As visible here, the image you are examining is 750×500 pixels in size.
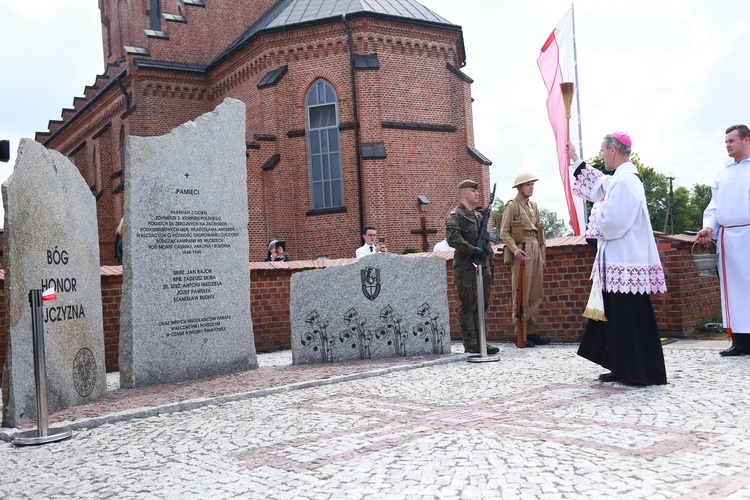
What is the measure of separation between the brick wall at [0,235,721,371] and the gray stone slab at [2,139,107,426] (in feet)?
7.55

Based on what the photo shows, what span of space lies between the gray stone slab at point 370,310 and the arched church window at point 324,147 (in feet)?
50.0

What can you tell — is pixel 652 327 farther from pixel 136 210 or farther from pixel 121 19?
pixel 121 19

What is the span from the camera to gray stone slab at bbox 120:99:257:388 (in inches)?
→ 290

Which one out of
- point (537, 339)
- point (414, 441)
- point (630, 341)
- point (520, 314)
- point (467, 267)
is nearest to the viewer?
point (414, 441)

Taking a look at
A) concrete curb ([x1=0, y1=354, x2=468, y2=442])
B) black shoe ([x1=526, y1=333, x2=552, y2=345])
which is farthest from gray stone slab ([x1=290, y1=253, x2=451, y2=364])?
black shoe ([x1=526, y1=333, x2=552, y2=345])

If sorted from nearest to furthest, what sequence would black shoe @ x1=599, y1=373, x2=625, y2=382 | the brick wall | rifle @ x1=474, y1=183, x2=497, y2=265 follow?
black shoe @ x1=599, y1=373, x2=625, y2=382 → rifle @ x1=474, y1=183, x2=497, y2=265 → the brick wall

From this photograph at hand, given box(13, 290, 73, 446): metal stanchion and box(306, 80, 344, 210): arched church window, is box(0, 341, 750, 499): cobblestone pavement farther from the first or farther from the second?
box(306, 80, 344, 210): arched church window

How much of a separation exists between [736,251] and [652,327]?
2248 millimetres

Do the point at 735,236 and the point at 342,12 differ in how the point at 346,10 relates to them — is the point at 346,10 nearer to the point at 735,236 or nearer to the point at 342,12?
the point at 342,12

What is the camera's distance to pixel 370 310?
28.8 feet

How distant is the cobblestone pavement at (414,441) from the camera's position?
3.43 metres

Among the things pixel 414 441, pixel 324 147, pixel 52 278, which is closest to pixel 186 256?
pixel 52 278

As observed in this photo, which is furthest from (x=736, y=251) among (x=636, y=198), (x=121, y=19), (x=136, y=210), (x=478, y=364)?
(x=121, y=19)

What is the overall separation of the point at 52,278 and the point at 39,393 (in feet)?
4.27
